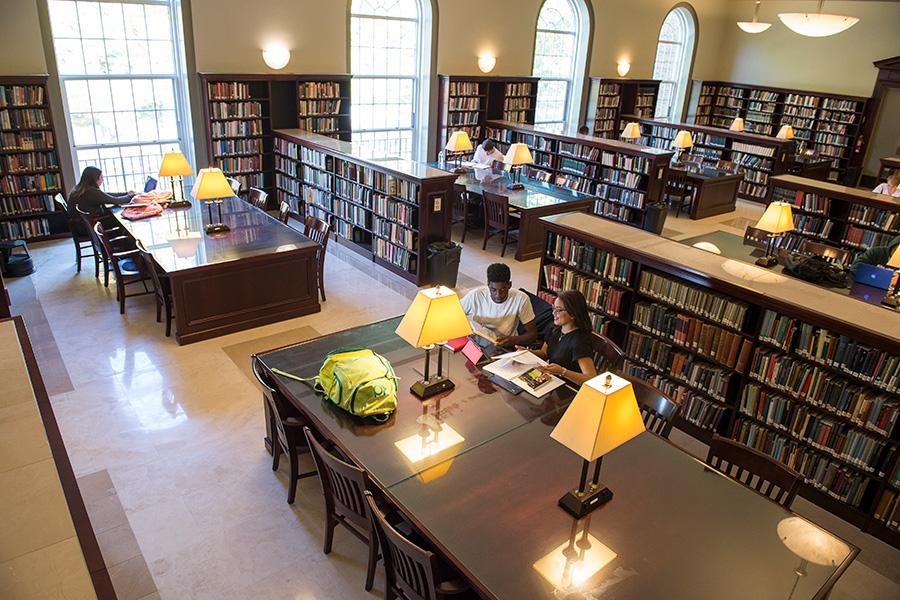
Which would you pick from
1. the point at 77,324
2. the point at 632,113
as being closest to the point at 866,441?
the point at 77,324

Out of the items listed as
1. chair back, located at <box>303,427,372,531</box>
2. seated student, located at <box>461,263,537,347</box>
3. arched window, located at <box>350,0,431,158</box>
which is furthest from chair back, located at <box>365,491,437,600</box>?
arched window, located at <box>350,0,431,158</box>

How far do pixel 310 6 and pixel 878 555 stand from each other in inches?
365

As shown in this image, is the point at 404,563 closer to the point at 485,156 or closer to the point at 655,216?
the point at 655,216

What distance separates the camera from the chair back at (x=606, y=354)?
13.1 ft

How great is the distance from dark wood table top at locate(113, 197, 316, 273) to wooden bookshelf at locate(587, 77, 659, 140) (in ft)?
28.3

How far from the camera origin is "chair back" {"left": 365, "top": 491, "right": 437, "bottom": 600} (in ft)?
7.77


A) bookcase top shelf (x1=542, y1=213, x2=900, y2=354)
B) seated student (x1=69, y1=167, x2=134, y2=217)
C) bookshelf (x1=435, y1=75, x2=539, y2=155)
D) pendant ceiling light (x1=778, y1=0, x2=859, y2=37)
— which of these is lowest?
seated student (x1=69, y1=167, x2=134, y2=217)

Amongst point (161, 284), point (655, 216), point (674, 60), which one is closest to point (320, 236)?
point (161, 284)

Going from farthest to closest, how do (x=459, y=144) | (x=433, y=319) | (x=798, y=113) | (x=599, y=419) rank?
(x=798, y=113) < (x=459, y=144) < (x=433, y=319) < (x=599, y=419)

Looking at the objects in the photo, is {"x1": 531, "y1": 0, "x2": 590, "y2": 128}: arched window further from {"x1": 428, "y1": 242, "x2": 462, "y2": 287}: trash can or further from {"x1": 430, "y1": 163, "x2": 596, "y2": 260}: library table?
{"x1": 428, "y1": 242, "x2": 462, "y2": 287}: trash can

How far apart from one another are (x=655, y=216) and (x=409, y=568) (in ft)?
25.0

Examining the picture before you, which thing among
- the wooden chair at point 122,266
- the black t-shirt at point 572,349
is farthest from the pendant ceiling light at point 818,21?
the wooden chair at point 122,266

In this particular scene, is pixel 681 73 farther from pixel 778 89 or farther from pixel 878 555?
pixel 878 555

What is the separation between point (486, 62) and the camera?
1128cm
